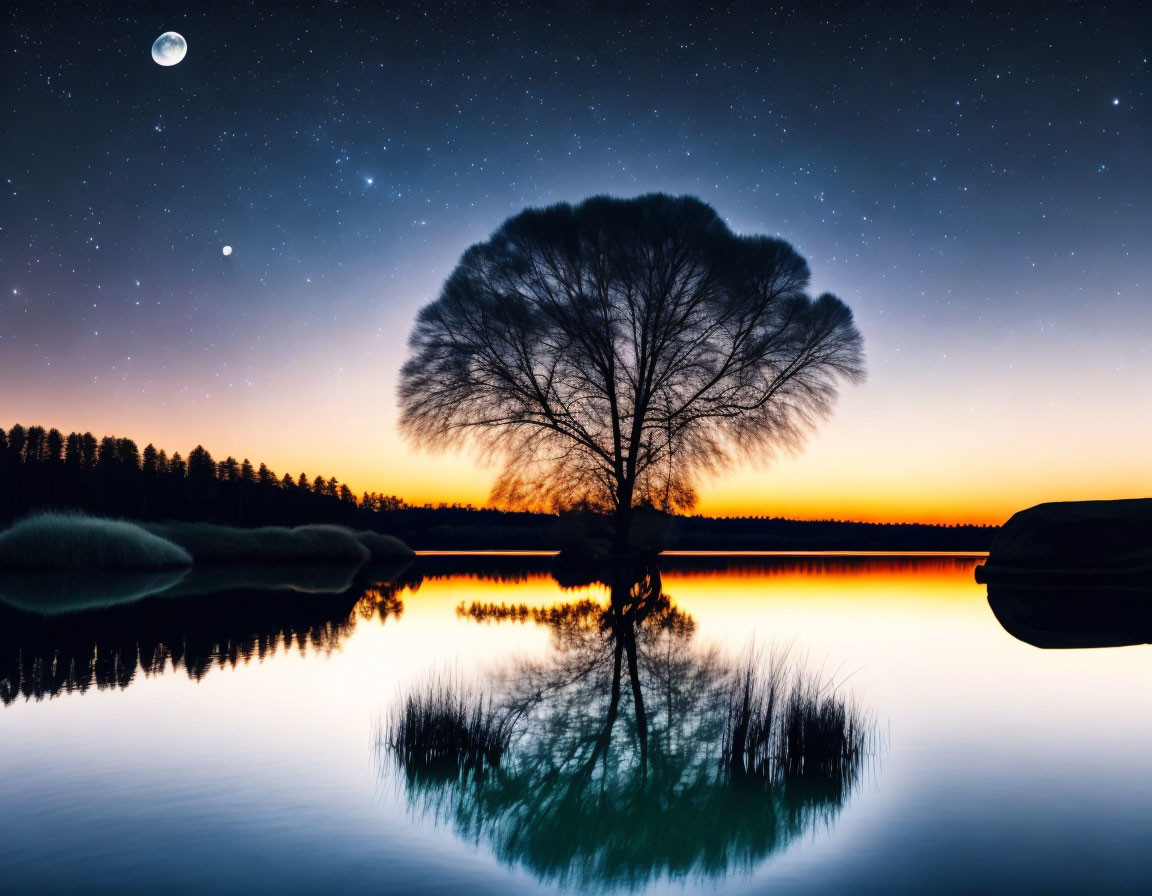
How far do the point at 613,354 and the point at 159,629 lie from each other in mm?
11015

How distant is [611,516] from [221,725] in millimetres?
14909

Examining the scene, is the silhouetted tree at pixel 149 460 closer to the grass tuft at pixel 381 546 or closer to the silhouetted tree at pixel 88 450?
the silhouetted tree at pixel 88 450

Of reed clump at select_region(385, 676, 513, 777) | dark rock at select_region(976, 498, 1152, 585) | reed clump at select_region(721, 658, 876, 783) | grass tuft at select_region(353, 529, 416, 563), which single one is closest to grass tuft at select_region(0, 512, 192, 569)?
grass tuft at select_region(353, 529, 416, 563)

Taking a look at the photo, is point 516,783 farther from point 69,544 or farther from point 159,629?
point 69,544

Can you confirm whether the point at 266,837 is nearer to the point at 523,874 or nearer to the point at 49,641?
the point at 523,874

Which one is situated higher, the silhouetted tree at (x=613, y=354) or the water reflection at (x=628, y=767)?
the silhouetted tree at (x=613, y=354)

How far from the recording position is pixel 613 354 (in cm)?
1750

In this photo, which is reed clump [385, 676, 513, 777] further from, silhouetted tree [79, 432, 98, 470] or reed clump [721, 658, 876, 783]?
silhouetted tree [79, 432, 98, 470]

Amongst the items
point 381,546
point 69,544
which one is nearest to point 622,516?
point 69,544

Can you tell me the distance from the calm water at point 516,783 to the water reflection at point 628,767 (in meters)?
0.03

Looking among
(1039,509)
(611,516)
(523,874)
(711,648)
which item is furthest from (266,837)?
(1039,509)

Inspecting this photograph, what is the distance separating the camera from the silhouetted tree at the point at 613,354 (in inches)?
674

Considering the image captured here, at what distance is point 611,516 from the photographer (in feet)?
63.7

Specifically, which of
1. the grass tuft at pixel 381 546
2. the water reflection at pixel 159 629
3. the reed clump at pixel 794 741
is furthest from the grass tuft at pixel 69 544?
the reed clump at pixel 794 741
